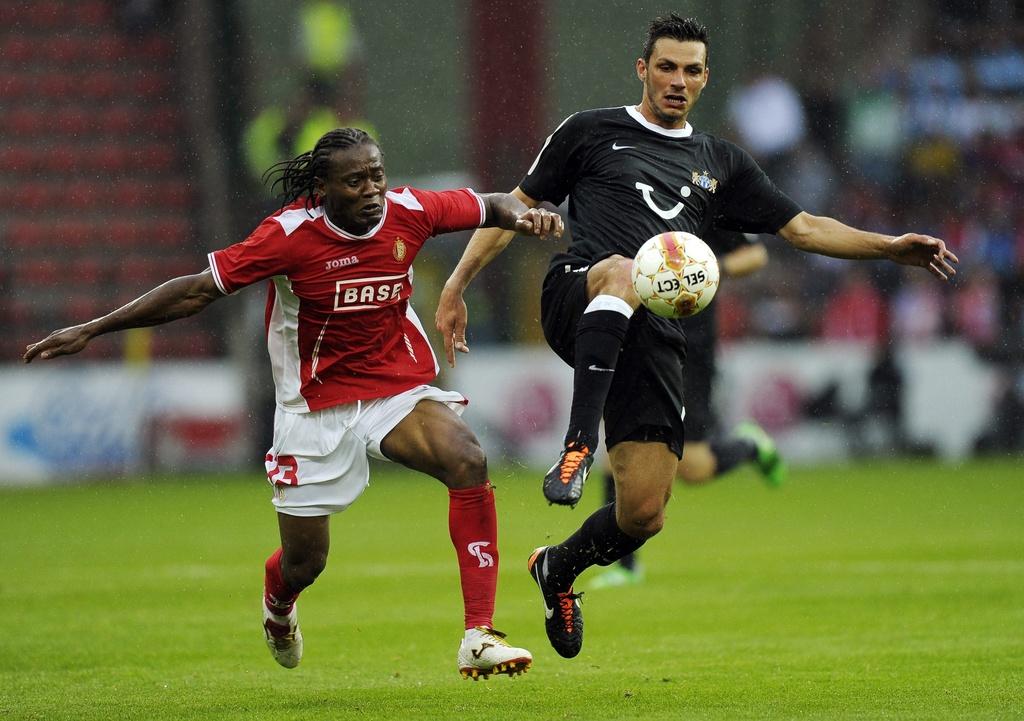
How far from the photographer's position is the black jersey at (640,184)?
20.4ft

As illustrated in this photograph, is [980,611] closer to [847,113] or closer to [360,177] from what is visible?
[360,177]

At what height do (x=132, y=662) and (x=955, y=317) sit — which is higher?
(x=132, y=662)

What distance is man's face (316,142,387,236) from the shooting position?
5891 mm

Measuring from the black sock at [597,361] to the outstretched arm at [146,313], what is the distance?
53.7 inches

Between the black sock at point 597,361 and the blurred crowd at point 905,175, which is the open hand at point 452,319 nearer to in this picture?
the black sock at point 597,361

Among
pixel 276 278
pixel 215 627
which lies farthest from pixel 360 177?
pixel 215 627

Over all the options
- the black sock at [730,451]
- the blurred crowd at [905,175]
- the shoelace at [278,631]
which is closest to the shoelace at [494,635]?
the shoelace at [278,631]

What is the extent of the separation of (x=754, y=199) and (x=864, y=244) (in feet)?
1.61

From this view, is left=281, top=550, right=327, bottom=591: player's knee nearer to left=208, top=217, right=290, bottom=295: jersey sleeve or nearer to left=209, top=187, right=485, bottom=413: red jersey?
left=209, top=187, right=485, bottom=413: red jersey

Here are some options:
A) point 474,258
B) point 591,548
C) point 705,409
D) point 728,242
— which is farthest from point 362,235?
point 705,409

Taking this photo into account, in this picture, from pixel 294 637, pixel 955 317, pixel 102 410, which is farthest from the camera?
pixel 955 317

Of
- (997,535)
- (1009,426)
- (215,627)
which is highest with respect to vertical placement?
(215,627)

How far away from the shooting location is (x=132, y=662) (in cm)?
702

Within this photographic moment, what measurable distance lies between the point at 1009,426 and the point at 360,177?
13386 millimetres
